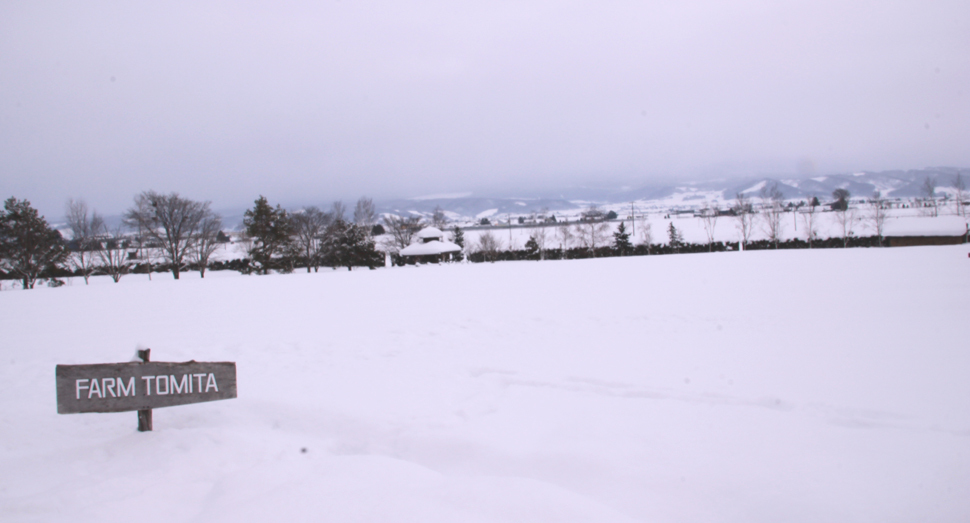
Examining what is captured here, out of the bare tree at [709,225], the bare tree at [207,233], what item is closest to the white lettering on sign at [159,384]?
the bare tree at [207,233]

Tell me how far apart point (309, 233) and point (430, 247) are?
2019 cm

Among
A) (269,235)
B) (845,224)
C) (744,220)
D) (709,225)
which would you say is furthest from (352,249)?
(845,224)

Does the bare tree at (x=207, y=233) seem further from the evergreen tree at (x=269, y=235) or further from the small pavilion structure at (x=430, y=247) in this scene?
the small pavilion structure at (x=430, y=247)

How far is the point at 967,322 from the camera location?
→ 9188mm

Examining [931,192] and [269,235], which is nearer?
[269,235]

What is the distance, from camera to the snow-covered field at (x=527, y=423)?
375cm

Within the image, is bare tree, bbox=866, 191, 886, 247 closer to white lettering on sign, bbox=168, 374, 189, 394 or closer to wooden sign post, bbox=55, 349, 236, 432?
wooden sign post, bbox=55, 349, 236, 432

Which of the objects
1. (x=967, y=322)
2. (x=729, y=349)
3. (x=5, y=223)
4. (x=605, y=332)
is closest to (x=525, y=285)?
(x=605, y=332)

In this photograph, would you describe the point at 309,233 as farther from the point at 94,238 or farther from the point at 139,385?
the point at 139,385

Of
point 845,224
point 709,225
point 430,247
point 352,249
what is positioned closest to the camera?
point 430,247

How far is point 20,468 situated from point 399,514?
11.6ft

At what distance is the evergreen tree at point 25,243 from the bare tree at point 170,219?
22.5ft

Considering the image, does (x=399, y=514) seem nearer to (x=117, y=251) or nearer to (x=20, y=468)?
(x=20, y=468)

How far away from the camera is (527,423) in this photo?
209 inches
